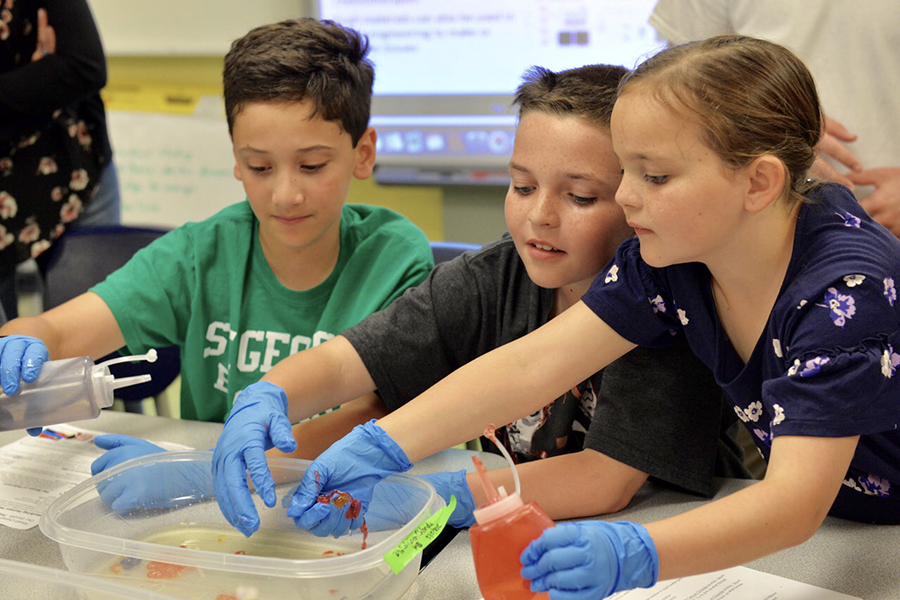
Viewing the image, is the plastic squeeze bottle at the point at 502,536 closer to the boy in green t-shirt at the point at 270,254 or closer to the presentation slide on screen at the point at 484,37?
the boy in green t-shirt at the point at 270,254

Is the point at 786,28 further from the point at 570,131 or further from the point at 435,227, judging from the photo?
the point at 435,227

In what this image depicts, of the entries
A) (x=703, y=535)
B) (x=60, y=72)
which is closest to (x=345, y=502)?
(x=703, y=535)

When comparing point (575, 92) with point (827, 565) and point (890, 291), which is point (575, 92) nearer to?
point (890, 291)

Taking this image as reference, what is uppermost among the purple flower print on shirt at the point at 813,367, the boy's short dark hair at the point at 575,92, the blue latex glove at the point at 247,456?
the boy's short dark hair at the point at 575,92

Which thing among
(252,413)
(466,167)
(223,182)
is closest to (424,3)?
(466,167)

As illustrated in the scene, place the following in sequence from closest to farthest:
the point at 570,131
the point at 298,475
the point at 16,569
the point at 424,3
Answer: the point at 16,569 → the point at 298,475 → the point at 570,131 → the point at 424,3

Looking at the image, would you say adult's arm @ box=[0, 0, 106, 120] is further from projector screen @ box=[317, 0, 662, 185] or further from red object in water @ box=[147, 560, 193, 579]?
red object in water @ box=[147, 560, 193, 579]

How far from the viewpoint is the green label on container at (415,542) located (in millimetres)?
708

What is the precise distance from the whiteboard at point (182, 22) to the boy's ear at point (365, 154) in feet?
5.13

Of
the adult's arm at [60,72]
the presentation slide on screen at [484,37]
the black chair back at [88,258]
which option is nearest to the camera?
the black chair back at [88,258]

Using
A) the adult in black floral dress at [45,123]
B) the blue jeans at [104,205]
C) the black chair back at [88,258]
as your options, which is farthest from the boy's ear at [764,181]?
the blue jeans at [104,205]

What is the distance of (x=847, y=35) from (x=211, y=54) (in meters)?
2.20

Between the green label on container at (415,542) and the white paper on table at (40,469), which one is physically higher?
the green label on container at (415,542)

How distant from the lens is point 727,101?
0.74m
